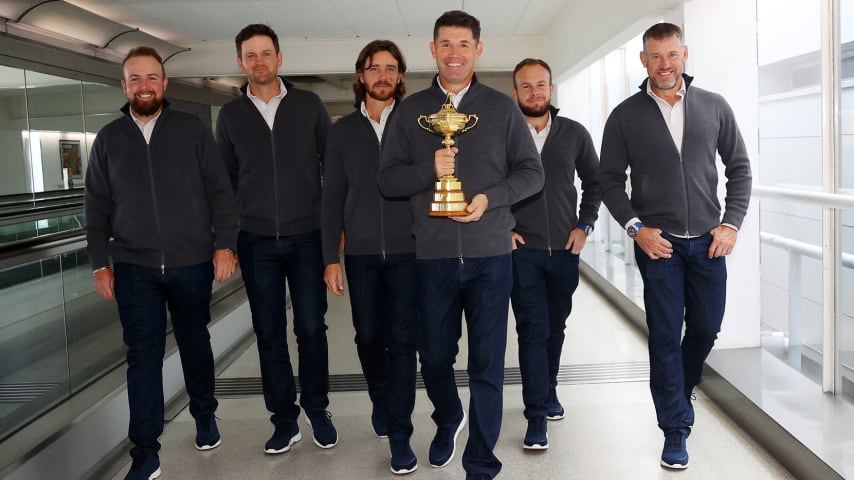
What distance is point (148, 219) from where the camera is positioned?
3.41m

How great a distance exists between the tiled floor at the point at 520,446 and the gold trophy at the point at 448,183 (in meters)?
1.27

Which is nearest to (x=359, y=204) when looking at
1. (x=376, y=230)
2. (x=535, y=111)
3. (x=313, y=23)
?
(x=376, y=230)

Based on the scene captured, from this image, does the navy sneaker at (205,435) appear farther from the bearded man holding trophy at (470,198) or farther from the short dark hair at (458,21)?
the short dark hair at (458,21)

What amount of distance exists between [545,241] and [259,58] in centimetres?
154

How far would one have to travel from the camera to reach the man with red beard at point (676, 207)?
3350mm

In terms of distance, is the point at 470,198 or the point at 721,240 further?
the point at 721,240

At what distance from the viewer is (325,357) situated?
12.4 feet

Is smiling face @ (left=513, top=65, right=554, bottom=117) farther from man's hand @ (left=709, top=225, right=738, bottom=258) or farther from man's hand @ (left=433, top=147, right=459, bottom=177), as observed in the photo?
man's hand @ (left=433, top=147, right=459, bottom=177)

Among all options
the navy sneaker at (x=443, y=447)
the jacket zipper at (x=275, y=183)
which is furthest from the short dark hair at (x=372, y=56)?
the navy sneaker at (x=443, y=447)

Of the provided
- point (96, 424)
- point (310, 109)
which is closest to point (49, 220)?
point (96, 424)

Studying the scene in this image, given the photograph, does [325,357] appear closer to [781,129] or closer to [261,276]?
[261,276]

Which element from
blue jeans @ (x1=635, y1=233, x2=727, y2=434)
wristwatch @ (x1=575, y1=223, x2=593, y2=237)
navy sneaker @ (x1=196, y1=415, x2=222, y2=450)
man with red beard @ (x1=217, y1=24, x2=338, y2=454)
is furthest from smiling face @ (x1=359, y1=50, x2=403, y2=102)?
navy sneaker @ (x1=196, y1=415, x2=222, y2=450)

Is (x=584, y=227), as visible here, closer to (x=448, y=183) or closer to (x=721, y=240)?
(x=721, y=240)

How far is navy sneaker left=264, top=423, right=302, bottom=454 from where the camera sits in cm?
373
